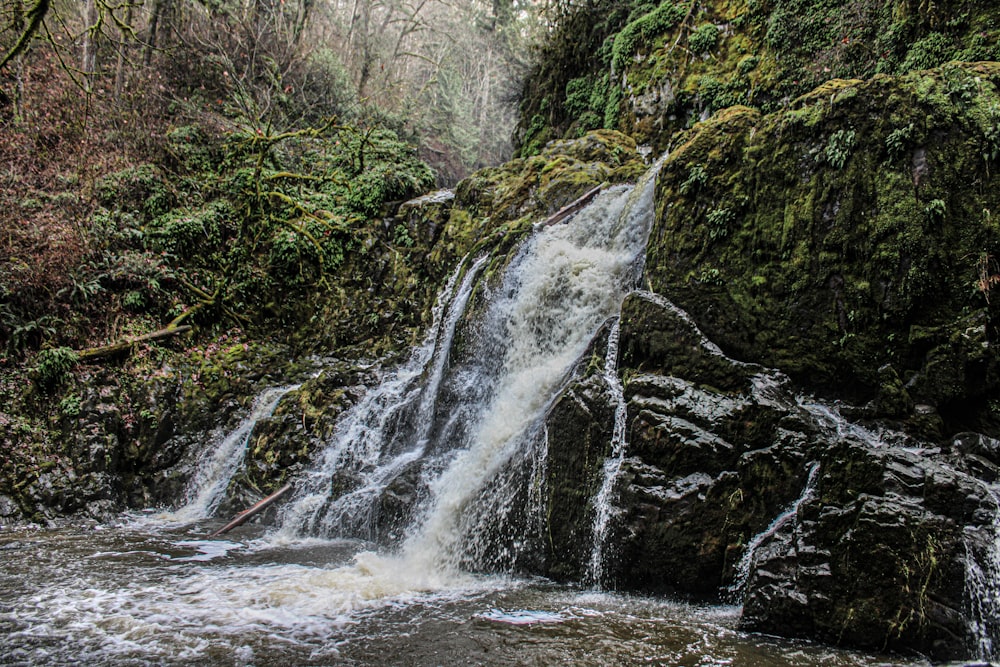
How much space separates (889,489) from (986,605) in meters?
0.86

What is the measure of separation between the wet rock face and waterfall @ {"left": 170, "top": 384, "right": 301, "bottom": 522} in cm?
550

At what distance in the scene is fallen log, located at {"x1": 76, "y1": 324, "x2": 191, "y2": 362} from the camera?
849 cm

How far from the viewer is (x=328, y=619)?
403cm

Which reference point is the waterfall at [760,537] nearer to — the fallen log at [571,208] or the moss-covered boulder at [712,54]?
the fallen log at [571,208]

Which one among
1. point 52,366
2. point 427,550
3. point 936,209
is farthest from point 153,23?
point 936,209

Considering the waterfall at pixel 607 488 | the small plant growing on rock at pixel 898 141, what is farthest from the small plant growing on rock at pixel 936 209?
the waterfall at pixel 607 488

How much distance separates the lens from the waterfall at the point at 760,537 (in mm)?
4367

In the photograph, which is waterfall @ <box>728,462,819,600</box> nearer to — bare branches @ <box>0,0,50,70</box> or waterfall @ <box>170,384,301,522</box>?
bare branches @ <box>0,0,50,70</box>

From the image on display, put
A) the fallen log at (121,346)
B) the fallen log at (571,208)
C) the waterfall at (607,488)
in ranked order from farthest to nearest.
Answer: the fallen log at (571,208) < the fallen log at (121,346) < the waterfall at (607,488)

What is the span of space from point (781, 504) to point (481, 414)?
151 inches

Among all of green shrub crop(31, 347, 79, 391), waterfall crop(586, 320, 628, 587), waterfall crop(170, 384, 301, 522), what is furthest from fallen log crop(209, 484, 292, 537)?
waterfall crop(586, 320, 628, 587)

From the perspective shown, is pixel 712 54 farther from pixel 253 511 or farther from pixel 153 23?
pixel 153 23

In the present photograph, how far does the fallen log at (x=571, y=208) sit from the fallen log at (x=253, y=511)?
586 cm

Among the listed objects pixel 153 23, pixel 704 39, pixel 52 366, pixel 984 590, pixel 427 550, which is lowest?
pixel 427 550
